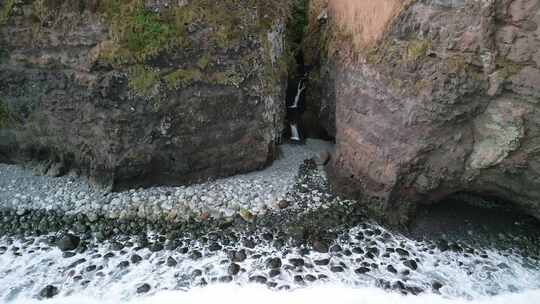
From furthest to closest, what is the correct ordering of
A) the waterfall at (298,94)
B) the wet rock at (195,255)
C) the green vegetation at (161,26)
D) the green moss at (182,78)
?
the waterfall at (298,94) < the green moss at (182,78) < the green vegetation at (161,26) < the wet rock at (195,255)

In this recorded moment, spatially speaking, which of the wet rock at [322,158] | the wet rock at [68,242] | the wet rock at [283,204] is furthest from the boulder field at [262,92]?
the wet rock at [68,242]

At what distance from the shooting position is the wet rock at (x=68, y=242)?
6547mm

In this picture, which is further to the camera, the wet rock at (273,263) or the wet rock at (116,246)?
the wet rock at (116,246)

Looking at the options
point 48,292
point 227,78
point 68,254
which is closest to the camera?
point 48,292

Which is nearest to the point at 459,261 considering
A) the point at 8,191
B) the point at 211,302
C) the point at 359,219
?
the point at 359,219

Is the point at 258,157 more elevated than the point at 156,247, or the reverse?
the point at 258,157

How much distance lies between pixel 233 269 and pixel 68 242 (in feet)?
8.42

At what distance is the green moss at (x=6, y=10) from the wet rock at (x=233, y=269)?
556 cm

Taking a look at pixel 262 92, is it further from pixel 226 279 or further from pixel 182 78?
pixel 226 279

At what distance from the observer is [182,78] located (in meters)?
7.53

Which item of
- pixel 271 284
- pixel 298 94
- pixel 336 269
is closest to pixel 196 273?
pixel 271 284

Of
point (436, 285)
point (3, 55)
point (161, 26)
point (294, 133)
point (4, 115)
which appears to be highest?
point (161, 26)

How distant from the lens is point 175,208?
7441mm

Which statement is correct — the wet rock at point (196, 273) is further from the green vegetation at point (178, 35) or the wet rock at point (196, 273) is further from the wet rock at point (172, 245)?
the green vegetation at point (178, 35)
